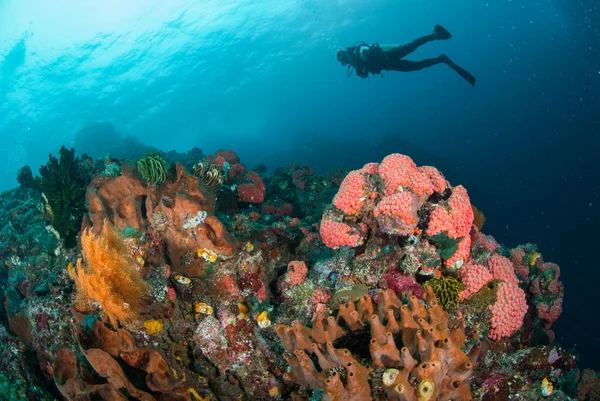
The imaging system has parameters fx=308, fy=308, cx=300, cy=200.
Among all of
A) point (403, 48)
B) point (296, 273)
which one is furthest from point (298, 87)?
point (296, 273)

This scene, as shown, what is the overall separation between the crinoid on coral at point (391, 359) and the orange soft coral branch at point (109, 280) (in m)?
2.12

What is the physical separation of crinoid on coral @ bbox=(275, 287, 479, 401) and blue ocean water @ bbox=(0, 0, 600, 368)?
2187 cm

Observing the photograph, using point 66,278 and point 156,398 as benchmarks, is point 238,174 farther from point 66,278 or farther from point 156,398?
point 156,398

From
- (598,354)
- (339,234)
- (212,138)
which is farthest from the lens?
(212,138)

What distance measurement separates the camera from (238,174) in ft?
31.0

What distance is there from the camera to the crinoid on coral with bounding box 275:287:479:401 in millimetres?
2592

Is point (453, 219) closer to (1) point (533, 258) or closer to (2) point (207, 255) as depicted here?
(2) point (207, 255)

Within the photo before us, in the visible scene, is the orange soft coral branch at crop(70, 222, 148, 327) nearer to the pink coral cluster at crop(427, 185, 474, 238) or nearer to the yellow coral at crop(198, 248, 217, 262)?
the yellow coral at crop(198, 248, 217, 262)

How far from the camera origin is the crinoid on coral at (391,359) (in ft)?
8.50

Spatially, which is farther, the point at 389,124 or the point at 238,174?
the point at 389,124

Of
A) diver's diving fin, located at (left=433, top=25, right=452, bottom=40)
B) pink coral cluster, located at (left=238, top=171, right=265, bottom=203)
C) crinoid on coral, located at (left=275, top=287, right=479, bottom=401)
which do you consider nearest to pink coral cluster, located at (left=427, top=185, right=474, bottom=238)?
crinoid on coral, located at (left=275, top=287, right=479, bottom=401)

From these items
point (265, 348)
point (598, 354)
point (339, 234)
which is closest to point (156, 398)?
point (265, 348)

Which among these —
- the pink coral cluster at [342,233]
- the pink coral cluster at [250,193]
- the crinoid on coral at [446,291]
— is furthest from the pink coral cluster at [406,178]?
the pink coral cluster at [250,193]

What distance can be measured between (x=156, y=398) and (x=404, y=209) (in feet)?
12.3
